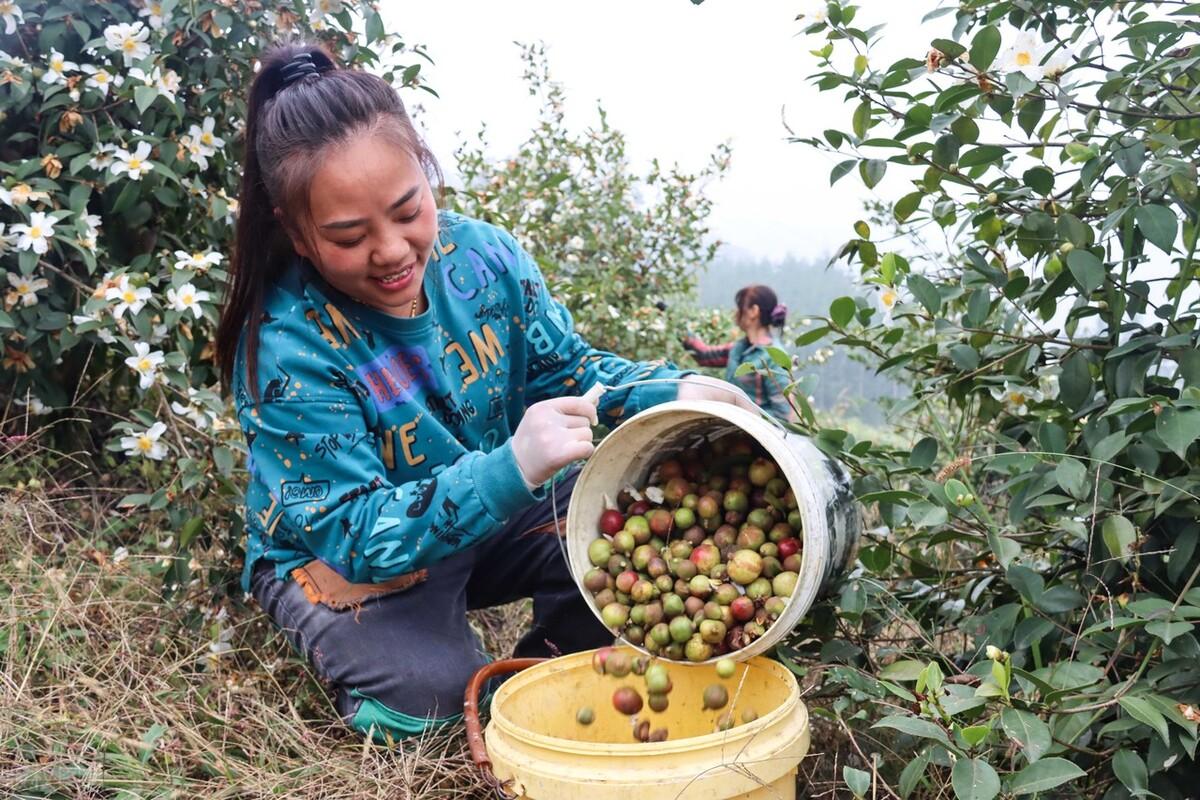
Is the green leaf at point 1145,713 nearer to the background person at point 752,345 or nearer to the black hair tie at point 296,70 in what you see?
the black hair tie at point 296,70

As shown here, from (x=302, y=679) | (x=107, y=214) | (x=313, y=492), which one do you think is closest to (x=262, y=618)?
(x=302, y=679)

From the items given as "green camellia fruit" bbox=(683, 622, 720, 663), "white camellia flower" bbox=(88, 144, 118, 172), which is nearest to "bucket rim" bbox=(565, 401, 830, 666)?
"green camellia fruit" bbox=(683, 622, 720, 663)

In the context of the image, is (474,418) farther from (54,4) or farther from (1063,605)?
(54,4)

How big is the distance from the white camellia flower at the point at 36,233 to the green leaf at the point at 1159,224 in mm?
1992

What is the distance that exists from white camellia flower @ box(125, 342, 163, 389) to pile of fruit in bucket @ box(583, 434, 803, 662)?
0.94 m

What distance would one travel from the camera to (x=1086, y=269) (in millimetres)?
1519

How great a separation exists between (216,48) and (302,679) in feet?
4.70

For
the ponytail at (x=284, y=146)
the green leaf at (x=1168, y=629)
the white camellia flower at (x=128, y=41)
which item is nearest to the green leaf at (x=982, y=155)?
the green leaf at (x=1168, y=629)

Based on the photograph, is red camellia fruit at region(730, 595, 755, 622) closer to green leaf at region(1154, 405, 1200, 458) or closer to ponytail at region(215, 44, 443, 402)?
green leaf at region(1154, 405, 1200, 458)

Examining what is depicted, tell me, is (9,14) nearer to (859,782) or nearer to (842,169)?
(842,169)

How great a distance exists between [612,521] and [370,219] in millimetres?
648

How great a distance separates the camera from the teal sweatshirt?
1.73 m

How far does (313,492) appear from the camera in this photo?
1.81 metres

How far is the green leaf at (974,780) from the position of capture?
1232mm
